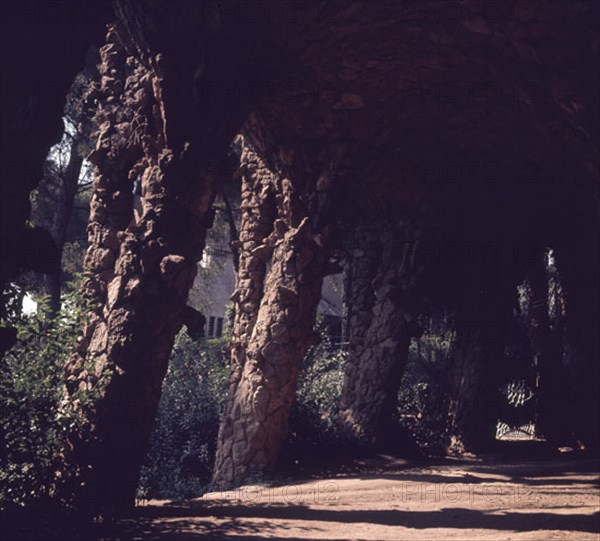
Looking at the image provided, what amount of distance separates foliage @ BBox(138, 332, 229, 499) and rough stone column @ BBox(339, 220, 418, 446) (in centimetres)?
246

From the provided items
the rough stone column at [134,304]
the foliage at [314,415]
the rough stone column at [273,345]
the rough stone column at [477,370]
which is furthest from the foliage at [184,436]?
the rough stone column at [477,370]

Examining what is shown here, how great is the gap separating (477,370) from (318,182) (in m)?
5.57

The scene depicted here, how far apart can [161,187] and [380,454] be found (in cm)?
786

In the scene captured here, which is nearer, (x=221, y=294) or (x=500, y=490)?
(x=500, y=490)

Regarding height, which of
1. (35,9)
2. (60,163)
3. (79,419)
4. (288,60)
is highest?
(60,163)

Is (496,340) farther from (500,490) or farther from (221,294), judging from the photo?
(221,294)

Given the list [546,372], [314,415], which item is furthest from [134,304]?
[546,372]

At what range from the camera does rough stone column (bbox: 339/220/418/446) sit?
1459cm

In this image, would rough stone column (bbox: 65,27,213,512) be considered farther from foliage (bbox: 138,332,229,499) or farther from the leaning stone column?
the leaning stone column

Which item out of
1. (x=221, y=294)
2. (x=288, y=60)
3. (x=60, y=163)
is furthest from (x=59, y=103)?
(x=221, y=294)

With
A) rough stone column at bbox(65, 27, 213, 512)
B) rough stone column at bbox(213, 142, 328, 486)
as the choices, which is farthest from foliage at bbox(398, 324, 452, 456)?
rough stone column at bbox(65, 27, 213, 512)

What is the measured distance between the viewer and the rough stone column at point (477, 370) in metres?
15.8

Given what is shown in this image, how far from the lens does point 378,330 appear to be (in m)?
15.0

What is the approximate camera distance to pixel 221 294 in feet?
122
